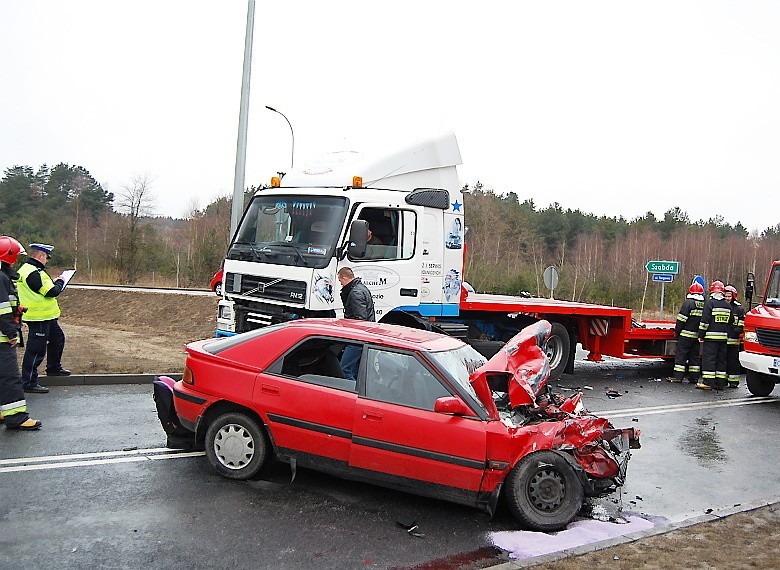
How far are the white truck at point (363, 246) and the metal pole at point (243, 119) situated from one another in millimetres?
2930

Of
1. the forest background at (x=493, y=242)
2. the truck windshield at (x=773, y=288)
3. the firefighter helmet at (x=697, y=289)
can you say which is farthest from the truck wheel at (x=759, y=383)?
the forest background at (x=493, y=242)

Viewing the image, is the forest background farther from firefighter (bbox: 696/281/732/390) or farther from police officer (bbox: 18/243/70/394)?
police officer (bbox: 18/243/70/394)

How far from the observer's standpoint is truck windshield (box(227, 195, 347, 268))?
917cm

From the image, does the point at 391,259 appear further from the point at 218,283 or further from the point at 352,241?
the point at 218,283

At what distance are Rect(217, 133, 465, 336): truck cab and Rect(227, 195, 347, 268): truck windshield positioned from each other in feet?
0.05

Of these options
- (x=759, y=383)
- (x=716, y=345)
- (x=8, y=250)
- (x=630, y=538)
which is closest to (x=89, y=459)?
(x=8, y=250)

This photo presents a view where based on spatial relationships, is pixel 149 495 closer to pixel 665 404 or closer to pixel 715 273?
pixel 665 404

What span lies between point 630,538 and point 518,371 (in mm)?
1587

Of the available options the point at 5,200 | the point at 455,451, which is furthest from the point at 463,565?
the point at 5,200

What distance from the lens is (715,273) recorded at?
2131 inches

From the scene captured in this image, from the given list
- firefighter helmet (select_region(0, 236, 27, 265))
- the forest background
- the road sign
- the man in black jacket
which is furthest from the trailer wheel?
the forest background

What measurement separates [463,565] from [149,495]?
2513 mm

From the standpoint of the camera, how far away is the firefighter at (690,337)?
46.0 ft

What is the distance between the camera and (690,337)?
1409cm
